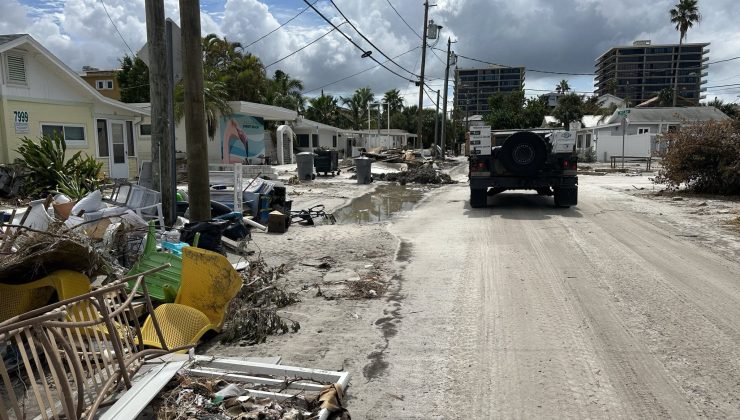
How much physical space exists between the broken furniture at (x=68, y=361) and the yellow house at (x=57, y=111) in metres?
13.7

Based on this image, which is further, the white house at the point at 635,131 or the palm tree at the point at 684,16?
the palm tree at the point at 684,16

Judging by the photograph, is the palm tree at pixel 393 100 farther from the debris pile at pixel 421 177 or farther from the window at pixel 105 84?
the debris pile at pixel 421 177

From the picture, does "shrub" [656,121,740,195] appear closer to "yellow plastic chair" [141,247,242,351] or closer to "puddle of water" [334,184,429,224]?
"puddle of water" [334,184,429,224]

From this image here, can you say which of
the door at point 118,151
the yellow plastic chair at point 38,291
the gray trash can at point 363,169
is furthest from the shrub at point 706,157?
the door at point 118,151

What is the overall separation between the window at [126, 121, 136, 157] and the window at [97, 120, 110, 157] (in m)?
1.11

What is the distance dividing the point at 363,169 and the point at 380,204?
6859mm

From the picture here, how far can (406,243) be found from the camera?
955cm

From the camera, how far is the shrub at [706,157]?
15.3m

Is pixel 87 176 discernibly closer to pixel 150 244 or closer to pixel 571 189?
pixel 150 244

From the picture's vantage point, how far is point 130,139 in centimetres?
2212

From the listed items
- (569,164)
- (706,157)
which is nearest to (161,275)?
(569,164)

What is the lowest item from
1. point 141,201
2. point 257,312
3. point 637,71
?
point 257,312

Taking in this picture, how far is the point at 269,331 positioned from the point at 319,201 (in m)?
11.6

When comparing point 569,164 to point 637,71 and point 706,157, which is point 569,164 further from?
point 637,71
